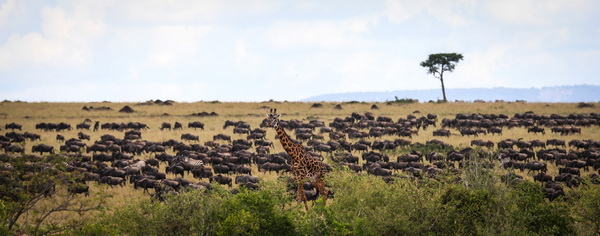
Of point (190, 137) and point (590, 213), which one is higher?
point (190, 137)

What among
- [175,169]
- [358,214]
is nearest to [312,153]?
[175,169]

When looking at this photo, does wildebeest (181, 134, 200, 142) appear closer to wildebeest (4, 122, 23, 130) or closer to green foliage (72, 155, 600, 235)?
wildebeest (4, 122, 23, 130)

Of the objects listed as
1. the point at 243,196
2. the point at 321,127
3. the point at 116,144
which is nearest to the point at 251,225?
the point at 243,196

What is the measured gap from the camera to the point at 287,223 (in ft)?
56.4

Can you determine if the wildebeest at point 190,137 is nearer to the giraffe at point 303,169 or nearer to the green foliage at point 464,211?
the giraffe at point 303,169

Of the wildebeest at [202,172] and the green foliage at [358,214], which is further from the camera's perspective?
the wildebeest at [202,172]

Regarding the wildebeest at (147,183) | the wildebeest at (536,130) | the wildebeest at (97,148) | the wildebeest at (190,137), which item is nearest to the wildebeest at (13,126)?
the wildebeest at (190,137)

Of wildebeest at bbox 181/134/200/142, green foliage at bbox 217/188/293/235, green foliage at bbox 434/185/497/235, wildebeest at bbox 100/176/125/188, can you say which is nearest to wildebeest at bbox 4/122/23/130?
wildebeest at bbox 181/134/200/142

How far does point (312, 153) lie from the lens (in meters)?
39.0

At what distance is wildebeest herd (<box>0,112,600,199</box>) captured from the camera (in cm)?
3062

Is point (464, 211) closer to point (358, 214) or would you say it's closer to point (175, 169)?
point (358, 214)

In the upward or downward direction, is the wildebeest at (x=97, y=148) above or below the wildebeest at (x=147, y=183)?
above

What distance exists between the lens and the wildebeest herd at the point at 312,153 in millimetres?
30625

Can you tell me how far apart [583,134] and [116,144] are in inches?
1699
